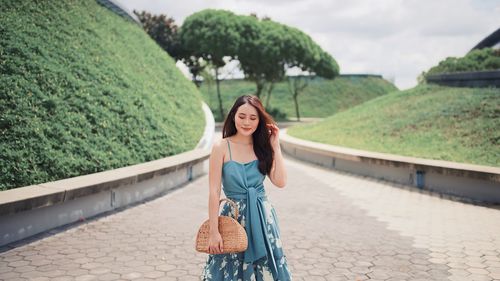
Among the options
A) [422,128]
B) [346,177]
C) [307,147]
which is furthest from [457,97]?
[346,177]

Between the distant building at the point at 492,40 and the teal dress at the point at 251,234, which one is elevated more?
the distant building at the point at 492,40

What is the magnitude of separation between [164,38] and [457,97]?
28.0 metres

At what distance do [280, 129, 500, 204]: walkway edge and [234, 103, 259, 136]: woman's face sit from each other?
6.21 metres

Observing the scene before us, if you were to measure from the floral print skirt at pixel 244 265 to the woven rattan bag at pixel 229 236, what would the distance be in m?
0.21

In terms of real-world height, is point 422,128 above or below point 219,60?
below

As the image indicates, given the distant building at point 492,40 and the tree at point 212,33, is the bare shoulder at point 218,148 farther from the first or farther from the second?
the distant building at point 492,40

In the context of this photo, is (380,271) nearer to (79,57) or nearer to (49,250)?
(49,250)

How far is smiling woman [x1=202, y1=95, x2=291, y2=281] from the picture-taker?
286 cm

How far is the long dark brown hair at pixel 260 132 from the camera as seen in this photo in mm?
2922

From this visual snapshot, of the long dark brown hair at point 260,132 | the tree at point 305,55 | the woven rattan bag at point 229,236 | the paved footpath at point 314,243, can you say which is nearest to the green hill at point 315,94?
the tree at point 305,55

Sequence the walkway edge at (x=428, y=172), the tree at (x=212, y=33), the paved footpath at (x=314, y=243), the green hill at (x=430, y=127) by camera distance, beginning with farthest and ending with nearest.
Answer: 1. the tree at (x=212, y=33)
2. the green hill at (x=430, y=127)
3. the walkway edge at (x=428, y=172)
4. the paved footpath at (x=314, y=243)

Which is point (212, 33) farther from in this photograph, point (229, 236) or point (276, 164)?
point (229, 236)

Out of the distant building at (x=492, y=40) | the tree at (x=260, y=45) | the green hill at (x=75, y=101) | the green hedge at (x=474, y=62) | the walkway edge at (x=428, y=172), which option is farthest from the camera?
the distant building at (x=492, y=40)

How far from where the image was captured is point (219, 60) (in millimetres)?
38219
